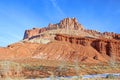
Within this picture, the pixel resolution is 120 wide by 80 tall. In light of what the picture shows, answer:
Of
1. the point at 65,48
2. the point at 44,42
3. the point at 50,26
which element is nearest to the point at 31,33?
the point at 50,26

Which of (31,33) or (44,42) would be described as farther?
(31,33)

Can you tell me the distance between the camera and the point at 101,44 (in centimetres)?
11269

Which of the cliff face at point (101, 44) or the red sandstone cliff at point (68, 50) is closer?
the red sandstone cliff at point (68, 50)

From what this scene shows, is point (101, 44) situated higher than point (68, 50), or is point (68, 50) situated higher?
point (101, 44)

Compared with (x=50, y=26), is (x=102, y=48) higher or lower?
lower

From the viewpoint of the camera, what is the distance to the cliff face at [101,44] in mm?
110875

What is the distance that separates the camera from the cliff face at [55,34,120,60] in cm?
11088

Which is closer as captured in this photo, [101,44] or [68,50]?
[68,50]

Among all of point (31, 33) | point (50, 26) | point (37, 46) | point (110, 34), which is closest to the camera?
point (37, 46)

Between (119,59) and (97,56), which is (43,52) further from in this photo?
(119,59)

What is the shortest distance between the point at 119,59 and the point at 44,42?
Result: 1192 inches

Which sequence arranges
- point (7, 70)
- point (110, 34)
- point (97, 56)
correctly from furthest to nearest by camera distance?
point (110, 34) < point (97, 56) < point (7, 70)

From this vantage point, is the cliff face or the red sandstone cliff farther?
the cliff face

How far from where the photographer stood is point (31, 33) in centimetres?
18438
